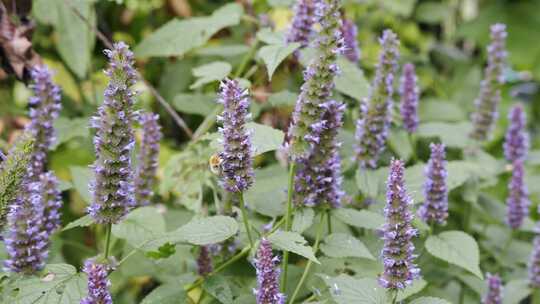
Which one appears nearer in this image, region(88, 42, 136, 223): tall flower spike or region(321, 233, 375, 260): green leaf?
region(88, 42, 136, 223): tall flower spike

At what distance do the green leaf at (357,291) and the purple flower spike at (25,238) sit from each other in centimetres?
99

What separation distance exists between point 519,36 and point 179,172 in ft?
15.6

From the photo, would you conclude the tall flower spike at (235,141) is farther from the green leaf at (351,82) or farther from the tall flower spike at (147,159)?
the green leaf at (351,82)

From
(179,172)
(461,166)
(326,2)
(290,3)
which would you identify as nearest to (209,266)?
(179,172)

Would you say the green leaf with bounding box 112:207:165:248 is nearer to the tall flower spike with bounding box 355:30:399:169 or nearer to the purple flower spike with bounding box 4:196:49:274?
the purple flower spike with bounding box 4:196:49:274

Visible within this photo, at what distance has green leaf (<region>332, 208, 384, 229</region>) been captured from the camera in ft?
9.78

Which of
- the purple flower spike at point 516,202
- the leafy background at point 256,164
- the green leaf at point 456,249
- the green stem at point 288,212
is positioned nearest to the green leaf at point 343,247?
the leafy background at point 256,164

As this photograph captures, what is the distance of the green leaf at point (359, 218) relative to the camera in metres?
2.98

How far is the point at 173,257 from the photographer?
3.33 meters

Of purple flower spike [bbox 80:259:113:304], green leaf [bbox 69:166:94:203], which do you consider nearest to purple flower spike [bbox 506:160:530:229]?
green leaf [bbox 69:166:94:203]

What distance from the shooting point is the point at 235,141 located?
248 cm

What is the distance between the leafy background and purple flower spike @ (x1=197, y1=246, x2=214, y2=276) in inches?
3.8

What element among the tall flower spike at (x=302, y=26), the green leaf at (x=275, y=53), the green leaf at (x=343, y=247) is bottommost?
the green leaf at (x=343, y=247)

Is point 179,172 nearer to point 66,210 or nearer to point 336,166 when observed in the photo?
point 336,166
